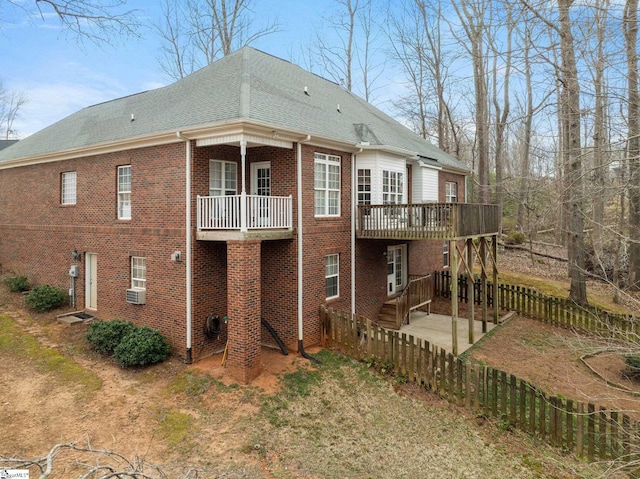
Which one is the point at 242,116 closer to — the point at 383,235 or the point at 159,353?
the point at 383,235

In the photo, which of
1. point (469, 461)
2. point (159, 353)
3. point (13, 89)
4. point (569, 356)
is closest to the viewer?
point (469, 461)

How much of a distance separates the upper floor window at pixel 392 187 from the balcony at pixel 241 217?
4.53m

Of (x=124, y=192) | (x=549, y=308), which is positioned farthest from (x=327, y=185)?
(x=549, y=308)

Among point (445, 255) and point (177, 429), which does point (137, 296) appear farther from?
point (445, 255)

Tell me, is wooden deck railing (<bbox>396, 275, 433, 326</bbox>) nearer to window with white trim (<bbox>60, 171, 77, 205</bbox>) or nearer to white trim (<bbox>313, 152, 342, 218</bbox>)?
white trim (<bbox>313, 152, 342, 218</bbox>)

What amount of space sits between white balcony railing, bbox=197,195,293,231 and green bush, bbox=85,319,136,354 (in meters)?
3.87

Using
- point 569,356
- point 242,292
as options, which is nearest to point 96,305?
point 242,292

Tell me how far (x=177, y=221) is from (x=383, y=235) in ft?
21.4

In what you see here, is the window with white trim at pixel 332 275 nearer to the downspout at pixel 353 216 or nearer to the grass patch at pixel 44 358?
the downspout at pixel 353 216

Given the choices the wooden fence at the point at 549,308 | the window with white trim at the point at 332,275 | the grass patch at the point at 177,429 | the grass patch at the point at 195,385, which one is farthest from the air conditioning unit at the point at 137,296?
the wooden fence at the point at 549,308

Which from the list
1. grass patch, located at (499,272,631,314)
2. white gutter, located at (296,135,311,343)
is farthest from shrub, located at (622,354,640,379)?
white gutter, located at (296,135,311,343)

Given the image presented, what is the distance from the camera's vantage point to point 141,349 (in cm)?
1055

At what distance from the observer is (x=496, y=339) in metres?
13.9

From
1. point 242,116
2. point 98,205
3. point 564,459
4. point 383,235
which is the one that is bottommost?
point 564,459
